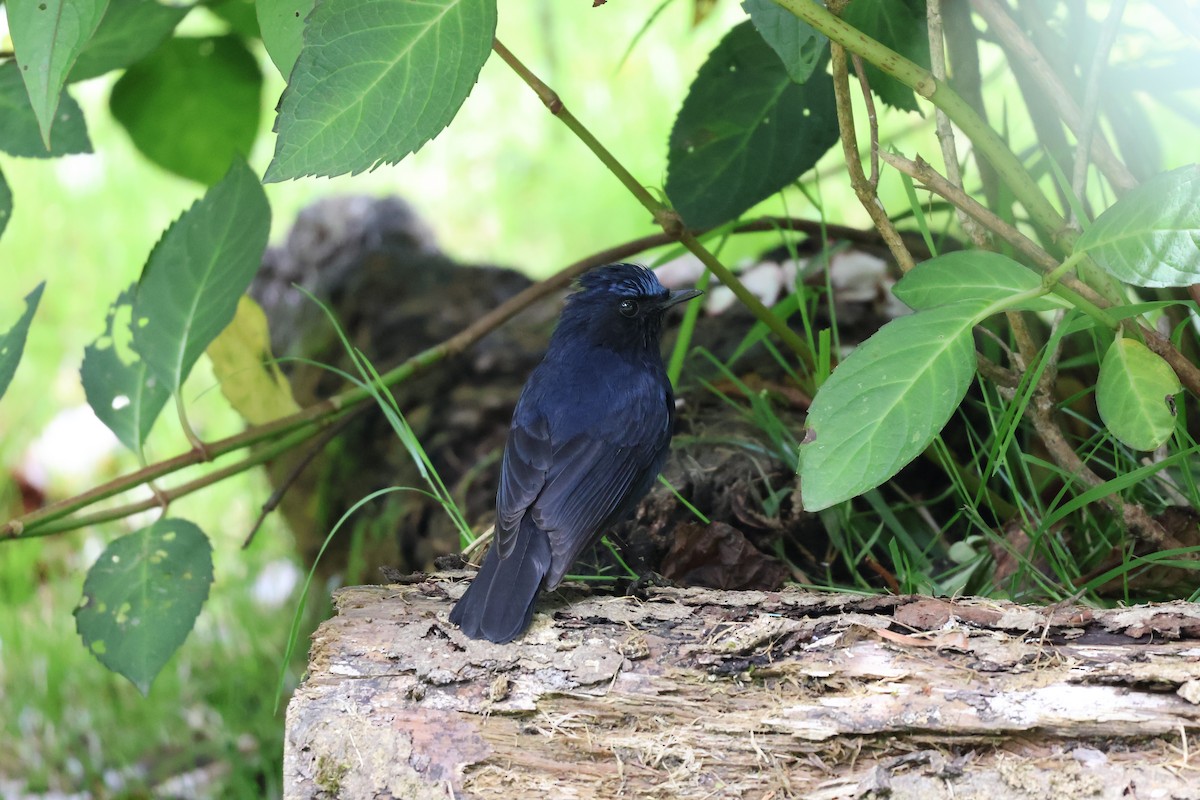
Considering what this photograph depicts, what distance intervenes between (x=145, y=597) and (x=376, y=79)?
131cm

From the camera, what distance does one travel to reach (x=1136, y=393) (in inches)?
70.3

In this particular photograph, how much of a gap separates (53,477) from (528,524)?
3573 millimetres

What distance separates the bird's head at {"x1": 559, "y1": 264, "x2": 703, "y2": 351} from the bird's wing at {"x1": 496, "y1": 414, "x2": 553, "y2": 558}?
46cm

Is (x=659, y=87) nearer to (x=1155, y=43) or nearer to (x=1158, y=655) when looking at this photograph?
(x=1155, y=43)

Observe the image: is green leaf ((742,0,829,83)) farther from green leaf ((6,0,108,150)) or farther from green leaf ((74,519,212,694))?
green leaf ((74,519,212,694))

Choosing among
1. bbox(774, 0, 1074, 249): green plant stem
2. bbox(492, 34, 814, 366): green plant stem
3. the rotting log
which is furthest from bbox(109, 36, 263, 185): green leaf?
bbox(774, 0, 1074, 249): green plant stem

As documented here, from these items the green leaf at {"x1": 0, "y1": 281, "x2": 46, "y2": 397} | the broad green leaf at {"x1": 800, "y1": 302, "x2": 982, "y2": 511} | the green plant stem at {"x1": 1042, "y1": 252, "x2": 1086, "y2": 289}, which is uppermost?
the green leaf at {"x1": 0, "y1": 281, "x2": 46, "y2": 397}

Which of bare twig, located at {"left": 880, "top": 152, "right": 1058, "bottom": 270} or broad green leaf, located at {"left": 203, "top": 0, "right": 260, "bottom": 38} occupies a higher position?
broad green leaf, located at {"left": 203, "top": 0, "right": 260, "bottom": 38}

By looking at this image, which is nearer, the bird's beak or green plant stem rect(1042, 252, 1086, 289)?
green plant stem rect(1042, 252, 1086, 289)

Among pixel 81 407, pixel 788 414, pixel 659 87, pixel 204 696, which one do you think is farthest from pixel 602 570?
pixel 659 87

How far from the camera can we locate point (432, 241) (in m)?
4.84

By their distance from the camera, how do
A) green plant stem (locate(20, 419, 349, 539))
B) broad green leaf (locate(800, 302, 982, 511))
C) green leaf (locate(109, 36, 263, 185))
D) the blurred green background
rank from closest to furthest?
broad green leaf (locate(800, 302, 982, 511))
green plant stem (locate(20, 419, 349, 539))
green leaf (locate(109, 36, 263, 185))
the blurred green background

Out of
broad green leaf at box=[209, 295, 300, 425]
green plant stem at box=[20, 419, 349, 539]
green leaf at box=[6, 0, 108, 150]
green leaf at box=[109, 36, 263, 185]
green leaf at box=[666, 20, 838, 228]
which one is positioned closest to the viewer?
green leaf at box=[6, 0, 108, 150]

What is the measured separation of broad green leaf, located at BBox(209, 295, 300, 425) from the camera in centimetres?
309
